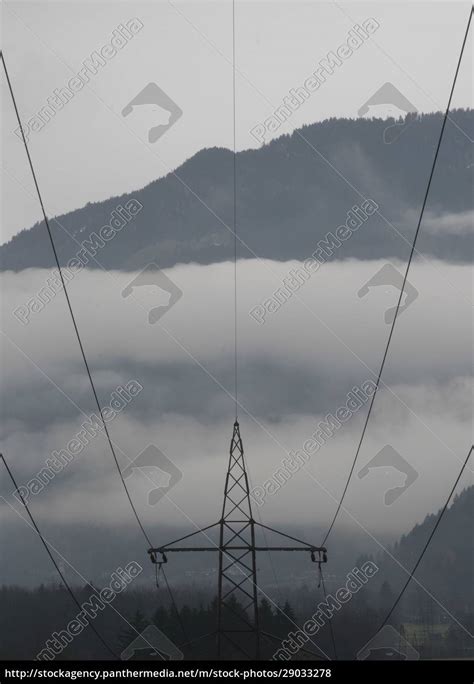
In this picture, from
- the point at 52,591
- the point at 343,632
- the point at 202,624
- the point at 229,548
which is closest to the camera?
the point at 229,548
